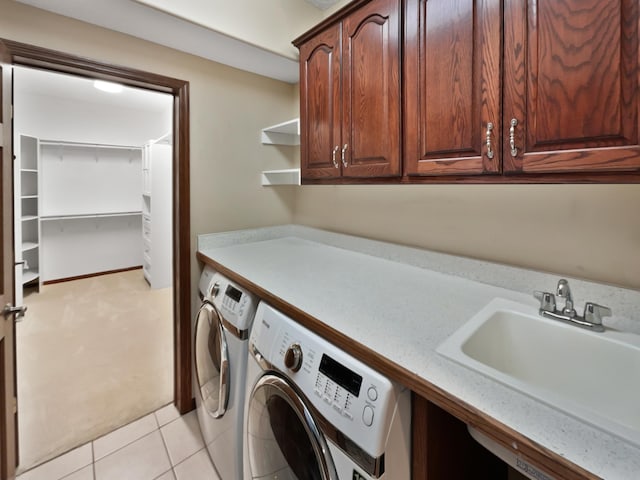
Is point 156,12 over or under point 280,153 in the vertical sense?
over

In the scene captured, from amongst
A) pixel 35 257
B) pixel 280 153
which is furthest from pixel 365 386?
pixel 35 257

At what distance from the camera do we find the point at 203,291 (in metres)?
1.79

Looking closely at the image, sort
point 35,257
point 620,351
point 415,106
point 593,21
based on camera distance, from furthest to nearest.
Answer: point 35,257 → point 415,106 → point 620,351 → point 593,21

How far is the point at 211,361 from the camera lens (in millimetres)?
1536

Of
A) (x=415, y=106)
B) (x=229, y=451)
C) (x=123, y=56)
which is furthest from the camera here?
(x=123, y=56)

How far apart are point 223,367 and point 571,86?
1519mm

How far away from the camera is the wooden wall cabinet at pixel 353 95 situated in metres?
1.19

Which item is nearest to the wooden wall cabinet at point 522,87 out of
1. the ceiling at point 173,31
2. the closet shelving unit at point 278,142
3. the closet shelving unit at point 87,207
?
the ceiling at point 173,31

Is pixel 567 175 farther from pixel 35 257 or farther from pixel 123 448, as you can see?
pixel 35 257

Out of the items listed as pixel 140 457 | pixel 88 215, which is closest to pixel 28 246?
pixel 88 215

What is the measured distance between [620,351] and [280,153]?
206 cm

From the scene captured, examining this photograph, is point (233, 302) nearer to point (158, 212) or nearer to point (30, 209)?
point (158, 212)

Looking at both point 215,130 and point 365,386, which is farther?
point 215,130

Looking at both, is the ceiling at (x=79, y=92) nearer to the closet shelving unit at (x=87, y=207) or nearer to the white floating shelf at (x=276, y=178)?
the closet shelving unit at (x=87, y=207)
